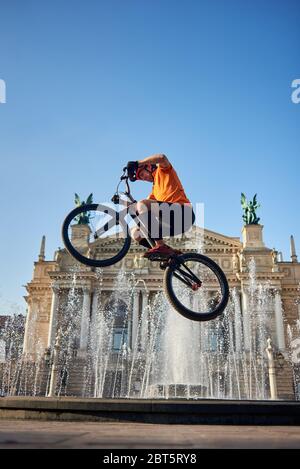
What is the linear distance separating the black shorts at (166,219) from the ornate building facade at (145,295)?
31.6 meters

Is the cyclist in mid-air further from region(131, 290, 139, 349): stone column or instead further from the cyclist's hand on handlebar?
region(131, 290, 139, 349): stone column

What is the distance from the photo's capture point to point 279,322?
38594 mm

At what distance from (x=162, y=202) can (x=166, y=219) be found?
9.6 inches

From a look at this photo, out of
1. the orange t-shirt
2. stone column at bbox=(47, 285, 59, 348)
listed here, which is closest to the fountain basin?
the orange t-shirt

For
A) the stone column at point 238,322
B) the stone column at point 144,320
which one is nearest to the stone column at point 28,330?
the stone column at point 144,320

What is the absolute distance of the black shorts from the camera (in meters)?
6.22

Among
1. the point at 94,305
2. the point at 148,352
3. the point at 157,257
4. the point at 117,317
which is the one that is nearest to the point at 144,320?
the point at 117,317

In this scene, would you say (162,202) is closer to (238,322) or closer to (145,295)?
(238,322)

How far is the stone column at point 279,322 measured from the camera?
37.7 metres

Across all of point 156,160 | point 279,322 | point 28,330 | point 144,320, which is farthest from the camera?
point 28,330

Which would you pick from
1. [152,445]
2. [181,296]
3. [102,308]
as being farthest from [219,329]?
[152,445]

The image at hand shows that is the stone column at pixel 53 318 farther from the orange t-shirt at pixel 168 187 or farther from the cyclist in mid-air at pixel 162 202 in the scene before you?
the orange t-shirt at pixel 168 187
